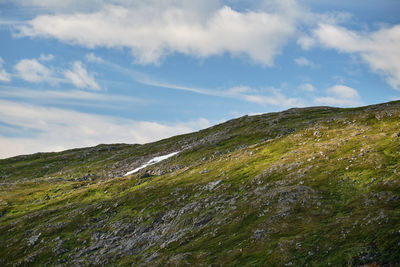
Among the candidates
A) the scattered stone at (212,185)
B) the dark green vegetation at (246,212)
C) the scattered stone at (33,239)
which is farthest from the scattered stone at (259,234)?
the scattered stone at (33,239)

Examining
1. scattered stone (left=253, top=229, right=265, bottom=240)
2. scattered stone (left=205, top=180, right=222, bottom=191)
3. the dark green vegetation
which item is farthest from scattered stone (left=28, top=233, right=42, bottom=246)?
scattered stone (left=253, top=229, right=265, bottom=240)

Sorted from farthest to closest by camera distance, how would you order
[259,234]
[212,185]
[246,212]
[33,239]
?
[212,185] < [33,239] < [246,212] < [259,234]

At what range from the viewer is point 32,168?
6122 inches

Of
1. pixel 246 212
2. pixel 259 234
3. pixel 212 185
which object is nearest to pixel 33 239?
pixel 212 185

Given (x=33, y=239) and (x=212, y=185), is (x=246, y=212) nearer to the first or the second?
(x=212, y=185)

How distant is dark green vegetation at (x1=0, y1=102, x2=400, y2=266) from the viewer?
99.5 feet

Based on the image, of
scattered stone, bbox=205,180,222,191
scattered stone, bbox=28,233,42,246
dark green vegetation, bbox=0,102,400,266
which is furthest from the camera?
scattered stone, bbox=205,180,222,191

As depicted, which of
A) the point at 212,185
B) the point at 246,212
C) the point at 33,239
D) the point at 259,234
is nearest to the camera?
the point at 259,234

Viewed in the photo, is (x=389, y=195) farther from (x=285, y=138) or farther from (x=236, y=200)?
(x=285, y=138)

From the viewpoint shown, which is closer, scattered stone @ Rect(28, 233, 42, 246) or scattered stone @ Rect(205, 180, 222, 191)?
scattered stone @ Rect(28, 233, 42, 246)

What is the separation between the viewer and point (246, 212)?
141 feet

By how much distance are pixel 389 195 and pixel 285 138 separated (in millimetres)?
47824

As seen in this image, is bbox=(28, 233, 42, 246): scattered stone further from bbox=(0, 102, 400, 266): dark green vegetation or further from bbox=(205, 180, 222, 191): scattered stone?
bbox=(205, 180, 222, 191): scattered stone

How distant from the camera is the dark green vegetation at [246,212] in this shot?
30.3m
